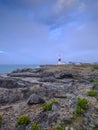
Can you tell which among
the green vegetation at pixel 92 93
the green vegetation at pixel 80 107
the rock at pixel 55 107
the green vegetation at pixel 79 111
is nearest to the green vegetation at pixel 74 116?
the green vegetation at pixel 80 107

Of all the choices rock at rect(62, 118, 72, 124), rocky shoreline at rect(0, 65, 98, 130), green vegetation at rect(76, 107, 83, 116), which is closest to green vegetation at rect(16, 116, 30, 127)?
rocky shoreline at rect(0, 65, 98, 130)

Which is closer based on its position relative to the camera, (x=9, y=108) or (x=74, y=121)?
(x=74, y=121)

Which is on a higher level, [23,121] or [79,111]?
[79,111]

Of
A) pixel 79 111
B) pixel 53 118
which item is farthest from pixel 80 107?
pixel 53 118

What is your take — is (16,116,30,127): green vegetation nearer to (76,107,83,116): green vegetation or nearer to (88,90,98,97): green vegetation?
(76,107,83,116): green vegetation

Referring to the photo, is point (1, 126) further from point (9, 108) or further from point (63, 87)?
point (63, 87)

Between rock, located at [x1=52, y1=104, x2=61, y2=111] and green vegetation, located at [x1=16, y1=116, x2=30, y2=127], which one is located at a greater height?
rock, located at [x1=52, y1=104, x2=61, y2=111]

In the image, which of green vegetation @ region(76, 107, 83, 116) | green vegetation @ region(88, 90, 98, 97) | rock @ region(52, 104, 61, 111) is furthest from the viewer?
green vegetation @ region(88, 90, 98, 97)

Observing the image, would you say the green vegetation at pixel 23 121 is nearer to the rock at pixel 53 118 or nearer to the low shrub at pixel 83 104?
the rock at pixel 53 118

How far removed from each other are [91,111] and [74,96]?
3.21 metres

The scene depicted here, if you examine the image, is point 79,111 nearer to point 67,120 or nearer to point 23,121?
point 67,120

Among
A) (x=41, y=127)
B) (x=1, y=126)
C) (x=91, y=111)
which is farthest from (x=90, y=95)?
(x=1, y=126)

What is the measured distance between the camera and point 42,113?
15031mm

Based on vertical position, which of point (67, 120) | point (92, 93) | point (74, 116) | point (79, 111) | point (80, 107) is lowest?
point (67, 120)
